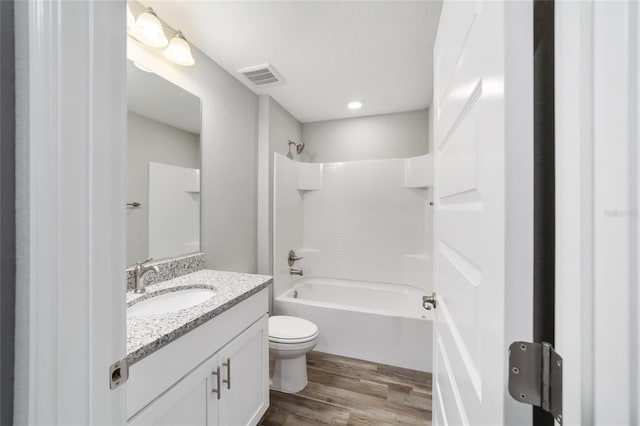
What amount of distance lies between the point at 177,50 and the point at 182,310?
141cm

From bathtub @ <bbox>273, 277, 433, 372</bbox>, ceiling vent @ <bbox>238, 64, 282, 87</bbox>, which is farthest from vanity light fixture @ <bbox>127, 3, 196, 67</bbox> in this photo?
bathtub @ <bbox>273, 277, 433, 372</bbox>

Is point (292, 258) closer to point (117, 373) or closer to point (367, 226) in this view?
point (367, 226)

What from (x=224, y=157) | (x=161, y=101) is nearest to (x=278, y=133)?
(x=224, y=157)

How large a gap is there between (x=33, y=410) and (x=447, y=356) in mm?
973

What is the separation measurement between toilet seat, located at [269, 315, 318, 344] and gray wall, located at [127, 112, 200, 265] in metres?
→ 1.00

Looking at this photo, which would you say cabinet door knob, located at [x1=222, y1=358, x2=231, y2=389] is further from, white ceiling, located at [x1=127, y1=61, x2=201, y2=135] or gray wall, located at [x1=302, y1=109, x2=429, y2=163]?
gray wall, located at [x1=302, y1=109, x2=429, y2=163]

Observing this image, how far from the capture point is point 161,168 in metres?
1.53

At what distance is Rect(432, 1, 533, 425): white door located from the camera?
0.39 metres

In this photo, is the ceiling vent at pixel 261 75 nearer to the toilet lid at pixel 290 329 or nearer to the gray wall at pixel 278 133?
the gray wall at pixel 278 133

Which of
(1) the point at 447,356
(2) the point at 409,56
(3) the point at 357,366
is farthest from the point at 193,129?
(3) the point at 357,366

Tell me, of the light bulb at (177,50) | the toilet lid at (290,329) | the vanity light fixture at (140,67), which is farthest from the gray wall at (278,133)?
the vanity light fixture at (140,67)

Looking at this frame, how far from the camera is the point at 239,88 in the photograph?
219cm

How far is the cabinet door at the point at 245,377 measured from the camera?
1207mm

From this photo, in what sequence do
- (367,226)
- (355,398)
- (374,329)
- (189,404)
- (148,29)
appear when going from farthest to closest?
Result: (367,226) → (374,329) → (355,398) → (148,29) → (189,404)
